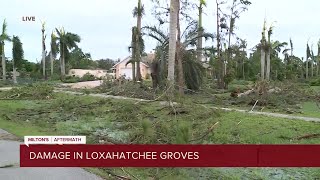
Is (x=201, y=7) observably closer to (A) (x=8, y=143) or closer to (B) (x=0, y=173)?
(A) (x=8, y=143)

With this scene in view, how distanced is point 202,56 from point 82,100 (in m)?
10.9

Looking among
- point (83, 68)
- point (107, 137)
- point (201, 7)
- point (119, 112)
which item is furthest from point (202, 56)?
point (83, 68)

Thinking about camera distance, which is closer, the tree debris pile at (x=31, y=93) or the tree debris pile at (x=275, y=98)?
the tree debris pile at (x=275, y=98)

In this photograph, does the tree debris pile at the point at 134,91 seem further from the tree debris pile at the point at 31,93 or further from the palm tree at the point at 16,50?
the palm tree at the point at 16,50

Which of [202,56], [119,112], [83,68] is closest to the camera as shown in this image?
[119,112]

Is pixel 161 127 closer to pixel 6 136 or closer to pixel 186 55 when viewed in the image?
pixel 6 136

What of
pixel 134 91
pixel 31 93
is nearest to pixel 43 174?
pixel 134 91

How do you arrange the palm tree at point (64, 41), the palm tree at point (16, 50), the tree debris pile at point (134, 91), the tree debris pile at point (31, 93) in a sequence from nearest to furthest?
the tree debris pile at point (134, 91)
the tree debris pile at point (31, 93)
the palm tree at point (16, 50)
the palm tree at point (64, 41)

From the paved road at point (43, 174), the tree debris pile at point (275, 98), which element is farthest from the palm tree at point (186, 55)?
the paved road at point (43, 174)

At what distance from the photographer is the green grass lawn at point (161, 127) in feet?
31.1

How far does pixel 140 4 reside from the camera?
42.2m

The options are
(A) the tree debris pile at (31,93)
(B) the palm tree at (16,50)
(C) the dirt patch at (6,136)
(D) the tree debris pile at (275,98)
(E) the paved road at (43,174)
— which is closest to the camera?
(E) the paved road at (43,174)

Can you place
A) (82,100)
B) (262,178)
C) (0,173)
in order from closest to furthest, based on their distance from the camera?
(0,173)
(262,178)
(82,100)

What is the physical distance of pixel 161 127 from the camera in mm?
12852
